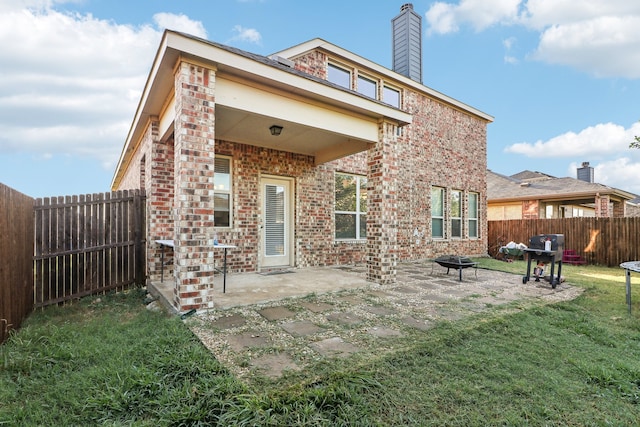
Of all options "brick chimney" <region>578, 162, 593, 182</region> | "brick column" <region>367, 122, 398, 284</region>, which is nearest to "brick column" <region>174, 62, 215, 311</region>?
"brick column" <region>367, 122, 398, 284</region>

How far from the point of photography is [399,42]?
35.2 ft

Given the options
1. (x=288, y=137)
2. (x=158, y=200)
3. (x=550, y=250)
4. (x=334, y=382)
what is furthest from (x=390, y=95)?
(x=334, y=382)

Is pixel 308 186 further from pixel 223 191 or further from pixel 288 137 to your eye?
pixel 223 191

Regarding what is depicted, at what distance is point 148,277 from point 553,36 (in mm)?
15252

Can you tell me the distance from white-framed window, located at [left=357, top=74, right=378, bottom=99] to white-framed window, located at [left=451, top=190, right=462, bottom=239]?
4.91 meters

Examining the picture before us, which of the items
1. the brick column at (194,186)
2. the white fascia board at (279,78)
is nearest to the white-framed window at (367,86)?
the white fascia board at (279,78)

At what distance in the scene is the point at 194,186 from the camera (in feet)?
11.7

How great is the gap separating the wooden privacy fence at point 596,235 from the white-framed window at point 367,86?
855 cm

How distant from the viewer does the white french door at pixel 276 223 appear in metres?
6.97

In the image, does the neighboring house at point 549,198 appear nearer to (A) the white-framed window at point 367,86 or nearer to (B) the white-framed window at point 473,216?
(B) the white-framed window at point 473,216

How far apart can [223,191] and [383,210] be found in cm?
347

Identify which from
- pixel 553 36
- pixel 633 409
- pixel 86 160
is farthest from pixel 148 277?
pixel 86 160

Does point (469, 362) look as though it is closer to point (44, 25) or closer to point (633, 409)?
point (633, 409)

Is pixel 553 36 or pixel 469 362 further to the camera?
pixel 553 36
